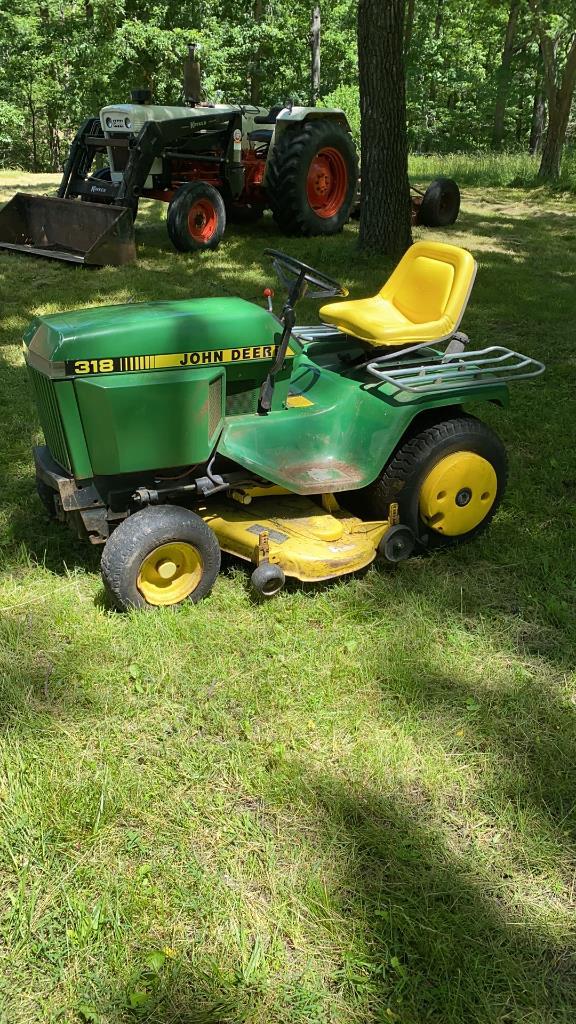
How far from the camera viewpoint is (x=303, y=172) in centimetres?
941

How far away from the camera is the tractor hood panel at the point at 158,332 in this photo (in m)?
2.87

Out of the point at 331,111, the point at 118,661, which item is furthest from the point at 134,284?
the point at 118,661

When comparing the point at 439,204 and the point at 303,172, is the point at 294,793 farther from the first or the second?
the point at 439,204

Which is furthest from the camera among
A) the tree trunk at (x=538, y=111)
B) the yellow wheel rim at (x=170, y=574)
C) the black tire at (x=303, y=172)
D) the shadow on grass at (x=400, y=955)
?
the tree trunk at (x=538, y=111)

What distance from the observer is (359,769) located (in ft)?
8.18

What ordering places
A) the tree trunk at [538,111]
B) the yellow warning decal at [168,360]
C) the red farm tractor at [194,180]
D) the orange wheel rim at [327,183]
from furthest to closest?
the tree trunk at [538,111] → the orange wheel rim at [327,183] → the red farm tractor at [194,180] → the yellow warning decal at [168,360]

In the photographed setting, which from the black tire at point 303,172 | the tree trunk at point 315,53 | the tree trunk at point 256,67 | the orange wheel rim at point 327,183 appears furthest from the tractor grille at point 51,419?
the tree trunk at point 256,67

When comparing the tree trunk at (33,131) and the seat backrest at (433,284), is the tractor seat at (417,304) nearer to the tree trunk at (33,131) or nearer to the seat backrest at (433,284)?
the seat backrest at (433,284)

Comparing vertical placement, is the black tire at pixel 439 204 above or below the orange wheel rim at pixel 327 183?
below

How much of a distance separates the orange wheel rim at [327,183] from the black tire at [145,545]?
774cm

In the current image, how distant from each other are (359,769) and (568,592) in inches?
53.8

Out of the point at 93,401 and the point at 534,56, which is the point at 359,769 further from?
the point at 534,56

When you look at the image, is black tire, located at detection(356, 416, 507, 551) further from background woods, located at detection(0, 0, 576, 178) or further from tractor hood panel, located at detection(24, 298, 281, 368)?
background woods, located at detection(0, 0, 576, 178)

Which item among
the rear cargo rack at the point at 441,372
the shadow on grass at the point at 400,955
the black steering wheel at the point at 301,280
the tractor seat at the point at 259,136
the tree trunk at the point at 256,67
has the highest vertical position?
the tree trunk at the point at 256,67
